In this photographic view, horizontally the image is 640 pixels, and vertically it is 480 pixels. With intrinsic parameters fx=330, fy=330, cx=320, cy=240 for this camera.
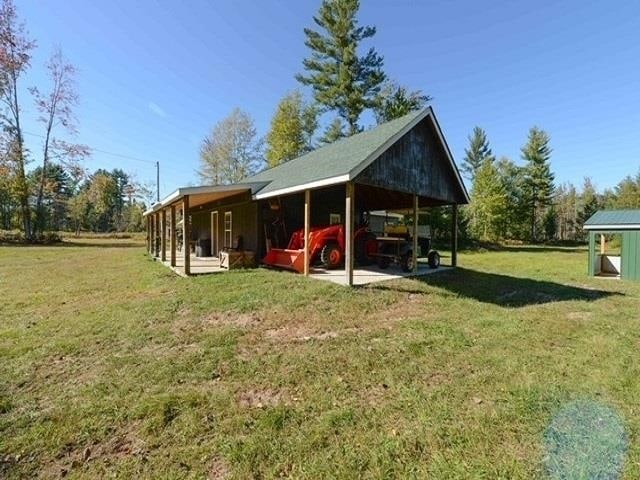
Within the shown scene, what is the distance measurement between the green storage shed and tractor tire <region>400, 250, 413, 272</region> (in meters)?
7.55

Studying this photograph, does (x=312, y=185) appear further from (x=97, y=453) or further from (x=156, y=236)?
(x=156, y=236)

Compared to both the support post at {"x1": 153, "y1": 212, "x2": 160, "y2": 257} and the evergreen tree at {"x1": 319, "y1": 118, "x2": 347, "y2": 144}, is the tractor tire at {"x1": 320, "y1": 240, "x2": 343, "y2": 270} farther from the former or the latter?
the evergreen tree at {"x1": 319, "y1": 118, "x2": 347, "y2": 144}

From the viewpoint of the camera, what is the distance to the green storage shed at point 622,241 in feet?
37.5

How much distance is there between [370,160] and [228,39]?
36.0 ft

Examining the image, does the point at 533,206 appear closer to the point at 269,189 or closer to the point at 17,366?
the point at 269,189

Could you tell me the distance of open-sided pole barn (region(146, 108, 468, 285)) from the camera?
27.2 ft

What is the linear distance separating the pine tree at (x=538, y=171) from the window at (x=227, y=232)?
3256 centimetres

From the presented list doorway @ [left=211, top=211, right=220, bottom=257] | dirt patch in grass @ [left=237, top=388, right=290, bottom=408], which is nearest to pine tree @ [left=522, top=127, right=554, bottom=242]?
doorway @ [left=211, top=211, right=220, bottom=257]

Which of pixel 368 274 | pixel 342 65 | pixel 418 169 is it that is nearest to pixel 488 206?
pixel 342 65

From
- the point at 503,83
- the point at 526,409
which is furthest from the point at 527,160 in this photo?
the point at 526,409

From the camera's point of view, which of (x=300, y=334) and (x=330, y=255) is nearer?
(x=300, y=334)

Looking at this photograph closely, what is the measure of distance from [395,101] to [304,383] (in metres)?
25.1

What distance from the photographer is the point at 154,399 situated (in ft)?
10.8

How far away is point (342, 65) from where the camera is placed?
24.9 metres
